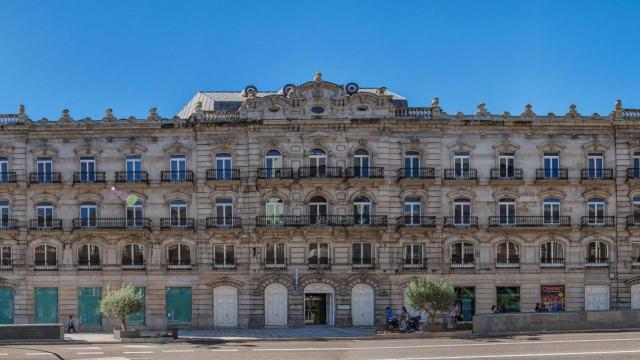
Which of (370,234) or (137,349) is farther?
(370,234)

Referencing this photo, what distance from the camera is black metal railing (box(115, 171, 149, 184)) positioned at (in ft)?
169

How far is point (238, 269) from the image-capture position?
51125 millimetres

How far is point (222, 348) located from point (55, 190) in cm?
2077

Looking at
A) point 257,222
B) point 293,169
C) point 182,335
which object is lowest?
point 182,335

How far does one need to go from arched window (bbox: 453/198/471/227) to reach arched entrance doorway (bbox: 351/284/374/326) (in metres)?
7.61

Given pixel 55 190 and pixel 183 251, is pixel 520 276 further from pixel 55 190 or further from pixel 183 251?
pixel 55 190

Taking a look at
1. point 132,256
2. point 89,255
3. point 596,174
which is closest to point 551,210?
point 596,174

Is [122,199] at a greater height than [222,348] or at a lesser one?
greater

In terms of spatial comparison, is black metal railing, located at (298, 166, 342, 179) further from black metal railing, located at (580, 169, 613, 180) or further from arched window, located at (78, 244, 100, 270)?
black metal railing, located at (580, 169, 613, 180)

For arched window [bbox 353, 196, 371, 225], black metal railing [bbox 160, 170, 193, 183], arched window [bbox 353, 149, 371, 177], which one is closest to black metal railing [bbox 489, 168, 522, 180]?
arched window [bbox 353, 149, 371, 177]

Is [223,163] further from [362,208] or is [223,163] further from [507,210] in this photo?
[507,210]

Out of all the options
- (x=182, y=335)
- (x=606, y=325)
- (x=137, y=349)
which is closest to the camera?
(x=137, y=349)

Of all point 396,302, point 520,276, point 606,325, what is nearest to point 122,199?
point 396,302

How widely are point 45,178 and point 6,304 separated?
29.1ft
